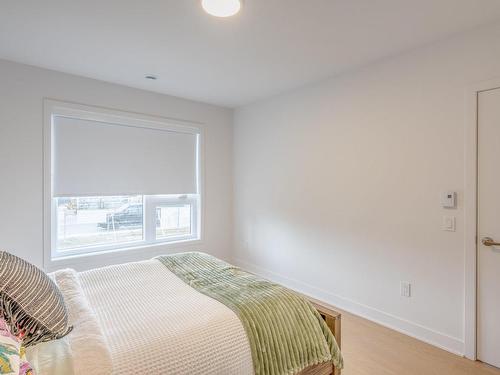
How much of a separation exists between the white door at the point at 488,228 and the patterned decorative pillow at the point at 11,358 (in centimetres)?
261

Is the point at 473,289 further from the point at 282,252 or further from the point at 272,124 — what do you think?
the point at 272,124

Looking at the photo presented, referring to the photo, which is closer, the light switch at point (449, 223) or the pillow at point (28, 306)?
the pillow at point (28, 306)

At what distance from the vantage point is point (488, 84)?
6.60 ft

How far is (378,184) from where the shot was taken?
2.66 m

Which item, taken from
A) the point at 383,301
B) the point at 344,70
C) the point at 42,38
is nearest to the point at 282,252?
the point at 383,301

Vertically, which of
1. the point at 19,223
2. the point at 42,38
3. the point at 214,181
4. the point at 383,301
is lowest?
the point at 383,301

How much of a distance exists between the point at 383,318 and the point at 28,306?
2.68 m

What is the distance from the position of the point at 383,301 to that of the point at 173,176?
9.22 ft

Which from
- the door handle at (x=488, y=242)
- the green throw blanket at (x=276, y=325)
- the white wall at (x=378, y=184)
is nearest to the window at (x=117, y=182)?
the white wall at (x=378, y=184)

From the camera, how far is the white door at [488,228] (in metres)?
1.99

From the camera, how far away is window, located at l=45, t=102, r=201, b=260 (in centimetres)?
305

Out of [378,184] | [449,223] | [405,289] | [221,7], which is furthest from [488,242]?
[221,7]

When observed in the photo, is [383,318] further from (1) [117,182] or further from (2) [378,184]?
(1) [117,182]

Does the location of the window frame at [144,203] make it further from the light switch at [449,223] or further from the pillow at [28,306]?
the light switch at [449,223]
